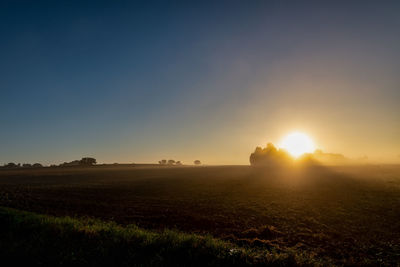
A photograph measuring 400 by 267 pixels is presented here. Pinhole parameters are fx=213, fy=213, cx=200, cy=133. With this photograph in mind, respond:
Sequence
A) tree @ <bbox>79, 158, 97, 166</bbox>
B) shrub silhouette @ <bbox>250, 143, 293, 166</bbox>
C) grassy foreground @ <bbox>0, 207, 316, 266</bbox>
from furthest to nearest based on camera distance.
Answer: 1. tree @ <bbox>79, 158, 97, 166</bbox>
2. shrub silhouette @ <bbox>250, 143, 293, 166</bbox>
3. grassy foreground @ <bbox>0, 207, 316, 266</bbox>

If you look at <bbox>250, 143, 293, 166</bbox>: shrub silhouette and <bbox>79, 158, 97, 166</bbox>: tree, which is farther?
<bbox>79, 158, 97, 166</bbox>: tree

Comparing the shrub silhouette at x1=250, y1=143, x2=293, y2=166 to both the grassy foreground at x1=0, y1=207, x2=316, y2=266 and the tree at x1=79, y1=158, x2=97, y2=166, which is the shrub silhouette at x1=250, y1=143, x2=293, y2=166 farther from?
the grassy foreground at x1=0, y1=207, x2=316, y2=266

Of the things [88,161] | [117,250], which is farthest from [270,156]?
[117,250]

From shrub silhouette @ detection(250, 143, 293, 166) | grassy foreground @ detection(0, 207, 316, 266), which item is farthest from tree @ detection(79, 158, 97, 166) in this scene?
grassy foreground @ detection(0, 207, 316, 266)

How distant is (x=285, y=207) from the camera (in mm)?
21453

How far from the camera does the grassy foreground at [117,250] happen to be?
23.5ft

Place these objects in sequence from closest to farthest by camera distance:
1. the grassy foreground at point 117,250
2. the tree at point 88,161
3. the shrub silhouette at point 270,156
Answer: the grassy foreground at point 117,250 → the shrub silhouette at point 270,156 → the tree at point 88,161

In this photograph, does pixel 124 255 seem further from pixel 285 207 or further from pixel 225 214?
pixel 285 207

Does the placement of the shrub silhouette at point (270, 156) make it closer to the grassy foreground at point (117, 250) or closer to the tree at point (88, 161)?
the tree at point (88, 161)

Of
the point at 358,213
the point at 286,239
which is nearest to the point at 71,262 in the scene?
the point at 286,239

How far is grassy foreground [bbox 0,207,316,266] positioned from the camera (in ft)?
23.5

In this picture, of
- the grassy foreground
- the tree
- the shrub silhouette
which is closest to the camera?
the grassy foreground

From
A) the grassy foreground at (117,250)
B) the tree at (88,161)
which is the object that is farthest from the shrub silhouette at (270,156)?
the grassy foreground at (117,250)

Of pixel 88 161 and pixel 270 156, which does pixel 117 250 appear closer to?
pixel 270 156
